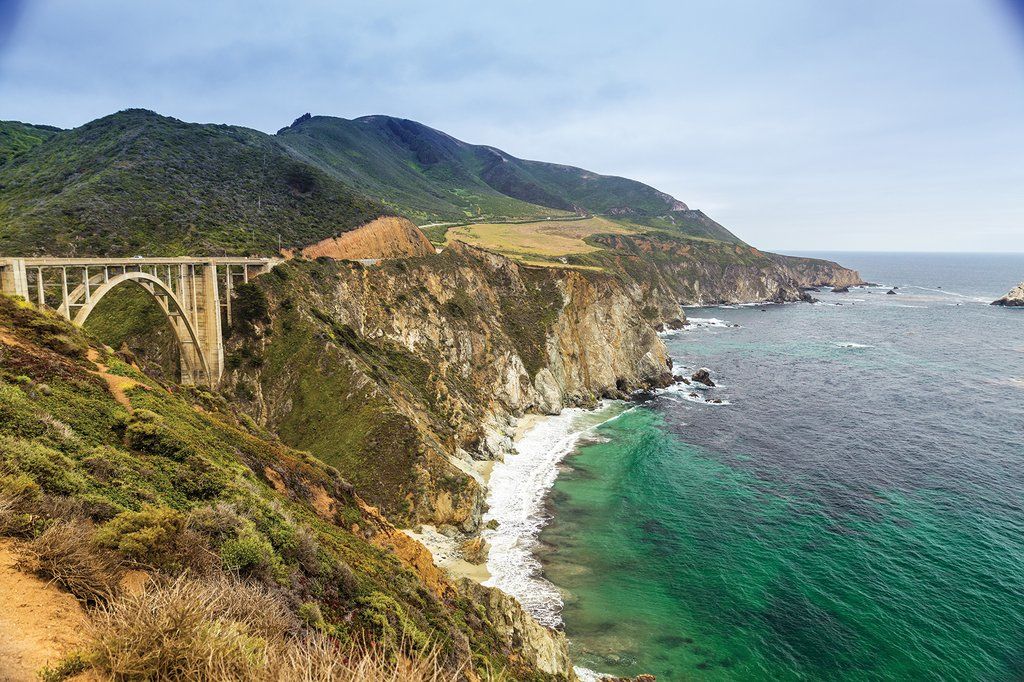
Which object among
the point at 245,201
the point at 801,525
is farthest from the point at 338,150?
the point at 801,525

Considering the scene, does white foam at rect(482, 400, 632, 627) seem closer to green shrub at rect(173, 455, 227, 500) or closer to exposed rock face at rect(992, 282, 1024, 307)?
green shrub at rect(173, 455, 227, 500)

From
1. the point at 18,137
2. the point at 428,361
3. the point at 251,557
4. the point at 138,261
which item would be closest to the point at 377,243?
the point at 428,361

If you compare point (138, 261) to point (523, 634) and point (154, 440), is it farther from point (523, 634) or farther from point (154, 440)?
point (523, 634)

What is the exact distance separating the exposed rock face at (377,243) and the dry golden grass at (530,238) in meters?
14.8

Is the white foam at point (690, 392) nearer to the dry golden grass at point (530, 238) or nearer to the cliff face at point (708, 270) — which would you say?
the dry golden grass at point (530, 238)

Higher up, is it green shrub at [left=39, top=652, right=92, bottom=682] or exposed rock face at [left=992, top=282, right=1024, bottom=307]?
exposed rock face at [left=992, top=282, right=1024, bottom=307]

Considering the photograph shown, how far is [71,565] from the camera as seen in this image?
8.62 meters

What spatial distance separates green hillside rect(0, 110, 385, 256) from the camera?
45.9 meters

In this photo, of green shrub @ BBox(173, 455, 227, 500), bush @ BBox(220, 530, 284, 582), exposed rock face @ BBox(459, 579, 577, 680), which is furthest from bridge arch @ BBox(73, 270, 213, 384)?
exposed rock face @ BBox(459, 579, 577, 680)

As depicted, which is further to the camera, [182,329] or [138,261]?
[182,329]

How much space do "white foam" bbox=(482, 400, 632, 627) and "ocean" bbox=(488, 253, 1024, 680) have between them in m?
0.17

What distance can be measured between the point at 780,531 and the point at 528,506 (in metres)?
18.9

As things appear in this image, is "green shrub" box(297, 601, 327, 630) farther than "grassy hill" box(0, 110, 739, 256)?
No

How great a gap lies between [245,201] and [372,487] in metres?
44.3
